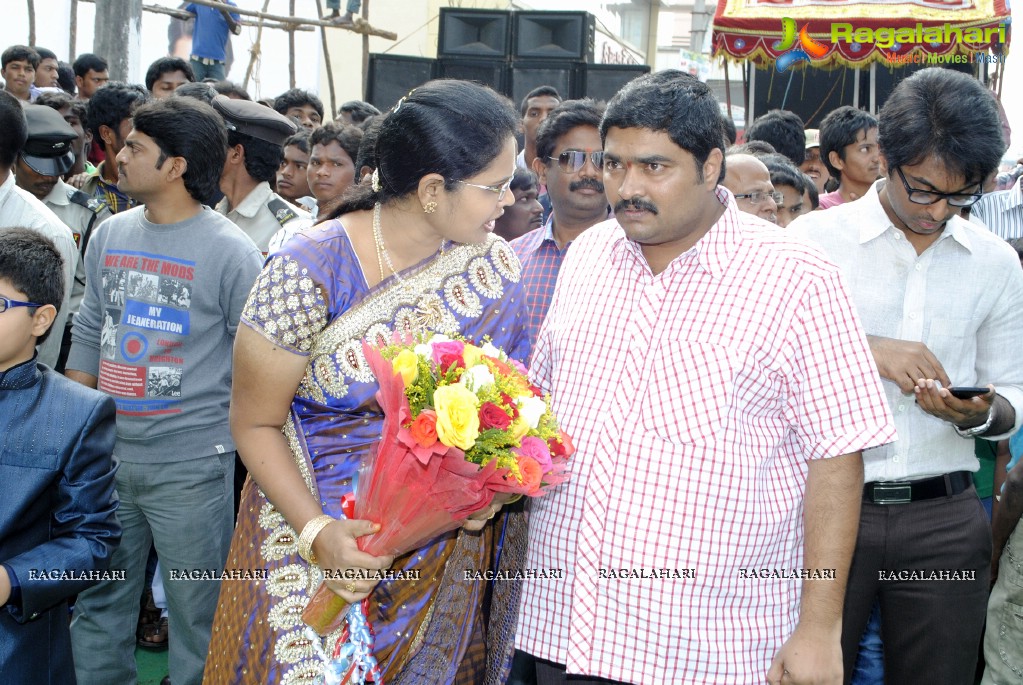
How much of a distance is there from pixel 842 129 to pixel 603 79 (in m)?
5.26

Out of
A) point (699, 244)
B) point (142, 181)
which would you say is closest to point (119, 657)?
point (142, 181)

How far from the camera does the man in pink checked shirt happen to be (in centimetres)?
245

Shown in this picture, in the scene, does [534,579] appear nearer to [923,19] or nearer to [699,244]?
[699,244]

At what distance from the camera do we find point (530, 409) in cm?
221

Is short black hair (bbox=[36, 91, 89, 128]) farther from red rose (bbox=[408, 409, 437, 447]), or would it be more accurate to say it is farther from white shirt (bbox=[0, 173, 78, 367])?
red rose (bbox=[408, 409, 437, 447])

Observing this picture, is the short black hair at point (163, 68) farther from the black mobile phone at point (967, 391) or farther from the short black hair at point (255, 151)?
the black mobile phone at point (967, 391)

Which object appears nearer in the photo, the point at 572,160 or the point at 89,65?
the point at 572,160

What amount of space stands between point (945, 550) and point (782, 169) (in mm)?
2498

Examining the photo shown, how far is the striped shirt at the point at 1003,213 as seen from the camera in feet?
20.9

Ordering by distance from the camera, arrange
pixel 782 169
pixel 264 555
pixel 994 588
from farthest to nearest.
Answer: pixel 782 169 < pixel 994 588 < pixel 264 555

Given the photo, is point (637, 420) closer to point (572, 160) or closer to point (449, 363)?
point (449, 363)

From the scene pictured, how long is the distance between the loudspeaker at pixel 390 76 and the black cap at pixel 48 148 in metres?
6.31

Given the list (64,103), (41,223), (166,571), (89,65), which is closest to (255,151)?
(41,223)

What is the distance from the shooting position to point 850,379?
2.42 m
